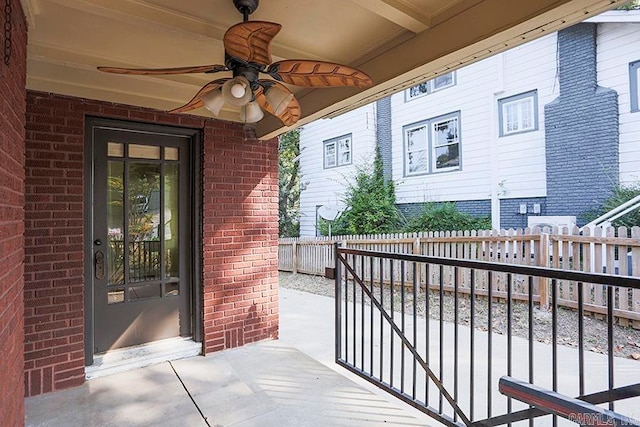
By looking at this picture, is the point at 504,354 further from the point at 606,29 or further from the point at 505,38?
the point at 606,29

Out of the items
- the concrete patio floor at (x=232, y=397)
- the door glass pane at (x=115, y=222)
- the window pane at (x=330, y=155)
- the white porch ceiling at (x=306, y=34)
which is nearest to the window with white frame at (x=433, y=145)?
the window pane at (x=330, y=155)

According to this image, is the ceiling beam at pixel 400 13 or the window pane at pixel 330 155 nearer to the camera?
the ceiling beam at pixel 400 13

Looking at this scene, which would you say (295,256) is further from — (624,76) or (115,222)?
(624,76)

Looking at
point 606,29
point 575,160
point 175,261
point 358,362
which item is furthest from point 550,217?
point 175,261

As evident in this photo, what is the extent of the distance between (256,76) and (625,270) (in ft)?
15.6

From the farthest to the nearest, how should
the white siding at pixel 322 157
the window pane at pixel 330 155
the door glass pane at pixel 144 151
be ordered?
the window pane at pixel 330 155 < the white siding at pixel 322 157 < the door glass pane at pixel 144 151

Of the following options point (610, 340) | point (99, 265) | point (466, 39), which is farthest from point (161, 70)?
point (610, 340)

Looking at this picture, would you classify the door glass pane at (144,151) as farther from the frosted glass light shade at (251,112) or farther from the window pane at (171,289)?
the frosted glass light shade at (251,112)

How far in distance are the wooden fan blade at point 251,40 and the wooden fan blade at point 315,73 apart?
0.09 metres

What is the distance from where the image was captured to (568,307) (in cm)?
463

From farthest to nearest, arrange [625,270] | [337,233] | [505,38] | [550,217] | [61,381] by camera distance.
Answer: [337,233] → [550,217] → [625,270] → [61,381] → [505,38]

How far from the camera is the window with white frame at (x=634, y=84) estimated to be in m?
5.89

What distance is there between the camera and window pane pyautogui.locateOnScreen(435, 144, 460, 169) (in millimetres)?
8000

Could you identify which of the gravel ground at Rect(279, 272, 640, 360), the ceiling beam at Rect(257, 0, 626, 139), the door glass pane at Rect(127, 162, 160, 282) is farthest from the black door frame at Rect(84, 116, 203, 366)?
the gravel ground at Rect(279, 272, 640, 360)
